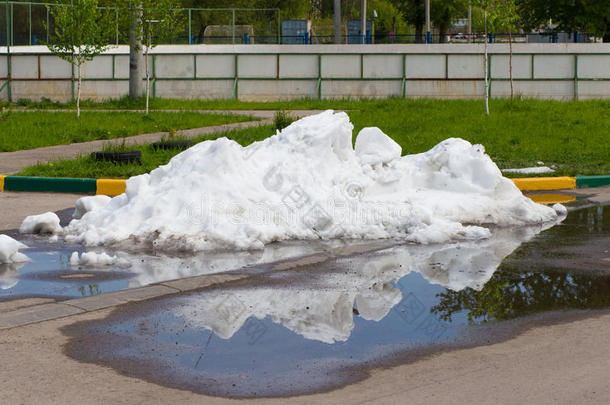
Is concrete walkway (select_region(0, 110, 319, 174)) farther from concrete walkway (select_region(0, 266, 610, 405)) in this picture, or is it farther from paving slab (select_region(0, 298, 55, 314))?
concrete walkway (select_region(0, 266, 610, 405))

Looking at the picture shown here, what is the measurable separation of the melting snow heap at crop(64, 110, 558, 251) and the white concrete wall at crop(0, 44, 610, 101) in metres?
26.0

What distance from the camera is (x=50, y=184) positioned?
12859 millimetres

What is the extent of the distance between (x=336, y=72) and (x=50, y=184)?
2476 centimetres

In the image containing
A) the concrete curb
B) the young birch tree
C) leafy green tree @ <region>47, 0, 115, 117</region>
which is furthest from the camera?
the young birch tree

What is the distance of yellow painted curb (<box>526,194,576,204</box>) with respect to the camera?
11.8 meters

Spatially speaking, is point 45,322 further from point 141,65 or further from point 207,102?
point 141,65

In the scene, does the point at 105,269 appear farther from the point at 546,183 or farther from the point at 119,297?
the point at 546,183

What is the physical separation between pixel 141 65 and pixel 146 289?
3004 cm

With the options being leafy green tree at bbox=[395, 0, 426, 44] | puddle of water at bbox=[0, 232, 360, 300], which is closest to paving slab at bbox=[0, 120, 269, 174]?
puddle of water at bbox=[0, 232, 360, 300]

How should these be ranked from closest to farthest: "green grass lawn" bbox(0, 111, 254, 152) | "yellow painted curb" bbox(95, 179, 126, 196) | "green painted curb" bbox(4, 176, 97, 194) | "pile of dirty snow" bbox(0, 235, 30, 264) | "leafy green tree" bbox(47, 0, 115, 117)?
"pile of dirty snow" bbox(0, 235, 30, 264), "yellow painted curb" bbox(95, 179, 126, 196), "green painted curb" bbox(4, 176, 97, 194), "green grass lawn" bbox(0, 111, 254, 152), "leafy green tree" bbox(47, 0, 115, 117)

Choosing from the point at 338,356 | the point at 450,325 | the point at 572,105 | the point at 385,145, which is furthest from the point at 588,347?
the point at 572,105

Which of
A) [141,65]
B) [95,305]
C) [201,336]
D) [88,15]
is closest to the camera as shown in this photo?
[201,336]

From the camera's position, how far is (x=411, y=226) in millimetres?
8852

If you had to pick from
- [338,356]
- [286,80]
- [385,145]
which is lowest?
[338,356]
